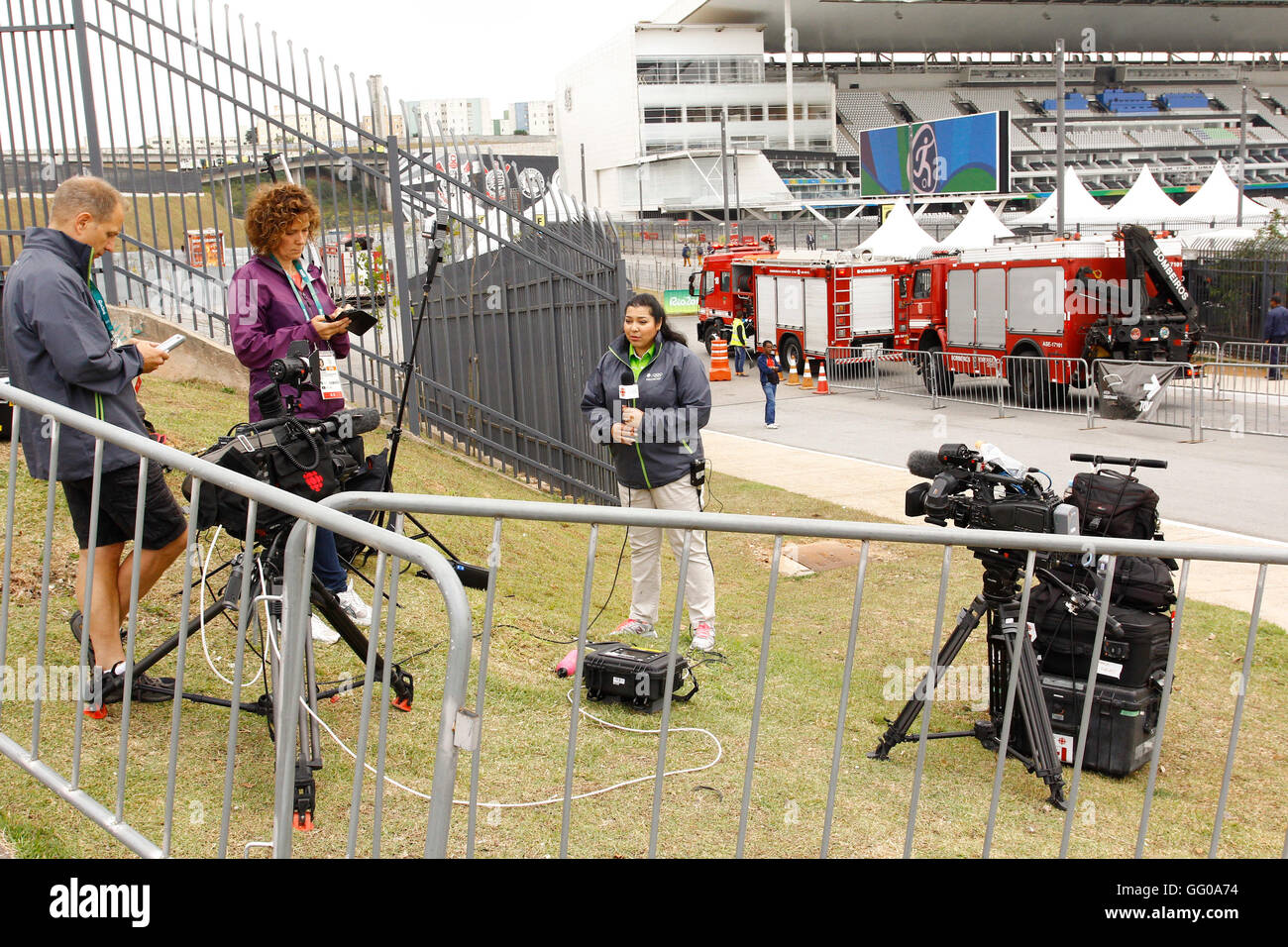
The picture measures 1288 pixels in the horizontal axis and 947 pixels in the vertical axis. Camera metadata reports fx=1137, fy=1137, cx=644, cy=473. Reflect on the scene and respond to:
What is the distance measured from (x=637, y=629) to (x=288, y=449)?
234 cm

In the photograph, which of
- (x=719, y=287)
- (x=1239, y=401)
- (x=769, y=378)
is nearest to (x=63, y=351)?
(x=769, y=378)

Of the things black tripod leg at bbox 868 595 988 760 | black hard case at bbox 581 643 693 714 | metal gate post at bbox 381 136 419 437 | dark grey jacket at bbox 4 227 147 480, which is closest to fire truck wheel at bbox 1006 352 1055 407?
metal gate post at bbox 381 136 419 437

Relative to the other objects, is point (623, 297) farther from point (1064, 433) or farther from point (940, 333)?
point (940, 333)

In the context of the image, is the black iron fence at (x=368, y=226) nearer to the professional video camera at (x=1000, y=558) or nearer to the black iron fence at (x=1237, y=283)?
the professional video camera at (x=1000, y=558)

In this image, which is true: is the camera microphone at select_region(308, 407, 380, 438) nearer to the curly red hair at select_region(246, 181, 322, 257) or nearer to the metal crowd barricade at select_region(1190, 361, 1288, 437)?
the curly red hair at select_region(246, 181, 322, 257)

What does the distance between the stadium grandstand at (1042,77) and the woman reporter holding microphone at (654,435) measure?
221ft

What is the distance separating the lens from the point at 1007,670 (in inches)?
204

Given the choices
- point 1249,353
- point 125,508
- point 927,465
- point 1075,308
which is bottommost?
point 1249,353

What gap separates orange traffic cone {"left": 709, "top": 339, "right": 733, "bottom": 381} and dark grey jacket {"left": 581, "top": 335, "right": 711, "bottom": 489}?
18.6m

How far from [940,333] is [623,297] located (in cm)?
1440

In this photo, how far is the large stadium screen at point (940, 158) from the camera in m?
45.2

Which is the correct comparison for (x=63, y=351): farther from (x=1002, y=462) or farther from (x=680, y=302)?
(x=680, y=302)

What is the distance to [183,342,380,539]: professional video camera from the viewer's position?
3.80 meters

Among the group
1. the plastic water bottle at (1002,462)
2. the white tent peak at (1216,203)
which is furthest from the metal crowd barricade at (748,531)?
the white tent peak at (1216,203)
